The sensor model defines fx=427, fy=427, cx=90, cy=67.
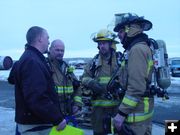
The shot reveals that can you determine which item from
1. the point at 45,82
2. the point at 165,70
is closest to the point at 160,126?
the point at 165,70

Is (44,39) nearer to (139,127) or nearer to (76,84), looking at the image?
(139,127)

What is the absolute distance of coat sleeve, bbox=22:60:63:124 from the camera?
439 cm

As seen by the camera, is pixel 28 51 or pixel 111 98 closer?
pixel 28 51

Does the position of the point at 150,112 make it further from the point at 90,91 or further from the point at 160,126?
the point at 160,126

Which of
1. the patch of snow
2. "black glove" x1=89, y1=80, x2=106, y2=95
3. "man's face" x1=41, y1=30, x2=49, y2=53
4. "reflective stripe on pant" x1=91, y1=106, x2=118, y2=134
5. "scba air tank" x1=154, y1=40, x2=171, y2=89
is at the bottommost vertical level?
the patch of snow

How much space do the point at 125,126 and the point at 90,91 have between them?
5.55ft

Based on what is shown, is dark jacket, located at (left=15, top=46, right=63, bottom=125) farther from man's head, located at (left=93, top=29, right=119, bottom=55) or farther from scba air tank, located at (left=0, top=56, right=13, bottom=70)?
scba air tank, located at (left=0, top=56, right=13, bottom=70)

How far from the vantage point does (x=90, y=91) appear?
255 inches

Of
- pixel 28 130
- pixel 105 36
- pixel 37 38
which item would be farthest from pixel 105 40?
pixel 28 130

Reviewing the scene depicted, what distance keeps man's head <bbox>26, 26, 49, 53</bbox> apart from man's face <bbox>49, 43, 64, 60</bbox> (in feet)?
4.41

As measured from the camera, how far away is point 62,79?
6.05m

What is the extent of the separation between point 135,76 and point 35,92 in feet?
3.69

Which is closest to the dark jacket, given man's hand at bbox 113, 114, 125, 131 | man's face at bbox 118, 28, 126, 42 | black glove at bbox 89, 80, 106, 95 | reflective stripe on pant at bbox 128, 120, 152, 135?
man's hand at bbox 113, 114, 125, 131

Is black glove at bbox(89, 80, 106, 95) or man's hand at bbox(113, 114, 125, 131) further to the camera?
black glove at bbox(89, 80, 106, 95)
